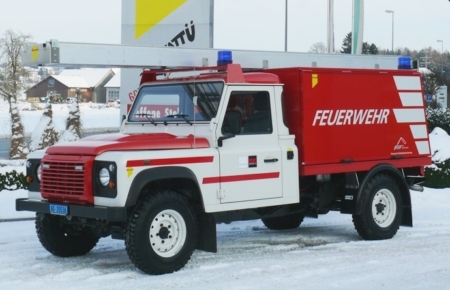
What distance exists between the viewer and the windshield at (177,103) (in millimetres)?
9797

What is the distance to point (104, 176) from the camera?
8.68 m

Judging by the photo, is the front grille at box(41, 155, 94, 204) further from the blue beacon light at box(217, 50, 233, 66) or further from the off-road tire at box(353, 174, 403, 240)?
the off-road tire at box(353, 174, 403, 240)

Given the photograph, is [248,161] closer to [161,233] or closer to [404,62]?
[161,233]

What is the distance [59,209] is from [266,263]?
2558mm

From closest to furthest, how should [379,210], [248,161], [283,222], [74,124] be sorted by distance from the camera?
[248,161]
[379,210]
[283,222]
[74,124]

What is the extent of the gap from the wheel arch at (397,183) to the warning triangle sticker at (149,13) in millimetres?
6862

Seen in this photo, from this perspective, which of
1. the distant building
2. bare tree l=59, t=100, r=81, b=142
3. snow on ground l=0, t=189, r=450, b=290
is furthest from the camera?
the distant building

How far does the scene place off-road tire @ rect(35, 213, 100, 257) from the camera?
32.5ft

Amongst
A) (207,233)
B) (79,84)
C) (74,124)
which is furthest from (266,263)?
(79,84)

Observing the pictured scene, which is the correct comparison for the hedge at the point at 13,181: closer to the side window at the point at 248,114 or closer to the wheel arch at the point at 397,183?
Answer: the side window at the point at 248,114

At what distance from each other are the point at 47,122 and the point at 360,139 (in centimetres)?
1342

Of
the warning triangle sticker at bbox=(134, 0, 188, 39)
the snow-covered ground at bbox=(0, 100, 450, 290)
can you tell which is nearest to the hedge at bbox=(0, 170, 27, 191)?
the snow-covered ground at bbox=(0, 100, 450, 290)

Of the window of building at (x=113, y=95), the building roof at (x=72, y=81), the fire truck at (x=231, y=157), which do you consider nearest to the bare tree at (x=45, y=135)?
the fire truck at (x=231, y=157)

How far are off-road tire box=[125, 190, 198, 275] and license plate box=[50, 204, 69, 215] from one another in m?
0.77
